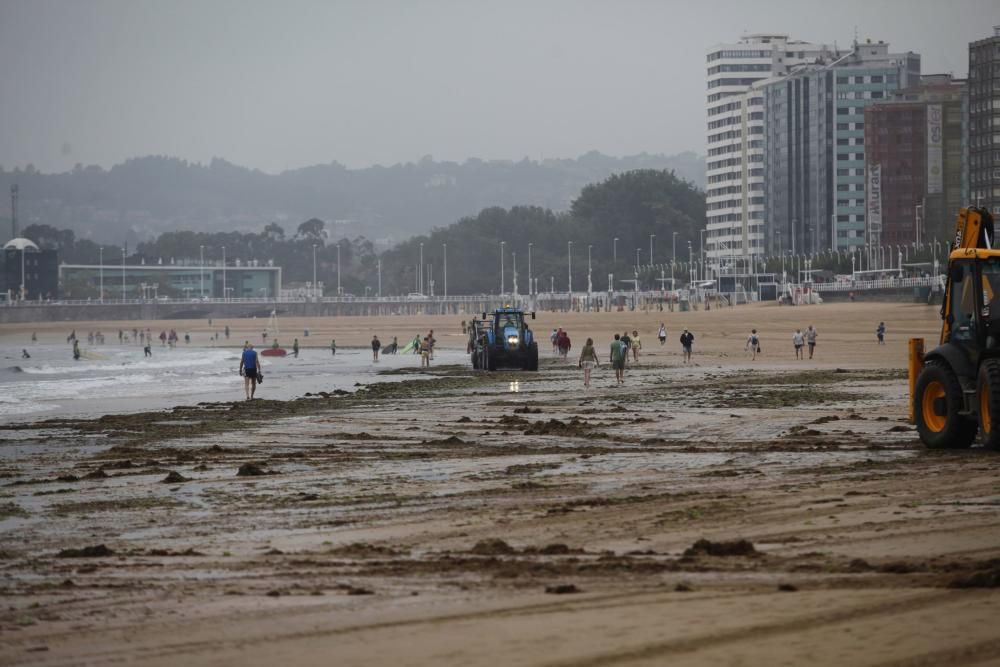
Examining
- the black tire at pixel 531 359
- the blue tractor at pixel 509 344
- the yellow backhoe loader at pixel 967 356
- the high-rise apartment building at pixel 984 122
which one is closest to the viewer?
the yellow backhoe loader at pixel 967 356

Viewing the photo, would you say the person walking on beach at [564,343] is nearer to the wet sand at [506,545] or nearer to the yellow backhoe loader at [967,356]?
the wet sand at [506,545]

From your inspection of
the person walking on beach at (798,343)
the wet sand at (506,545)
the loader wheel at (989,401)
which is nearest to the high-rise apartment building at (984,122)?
the person walking on beach at (798,343)

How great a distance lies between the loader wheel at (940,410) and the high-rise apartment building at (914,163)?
5563 inches

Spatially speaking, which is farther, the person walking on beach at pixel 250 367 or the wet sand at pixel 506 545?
the person walking on beach at pixel 250 367

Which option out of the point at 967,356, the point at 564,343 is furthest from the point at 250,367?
the point at 564,343

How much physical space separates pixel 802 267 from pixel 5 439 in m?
140

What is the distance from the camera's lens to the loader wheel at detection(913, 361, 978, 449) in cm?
1727

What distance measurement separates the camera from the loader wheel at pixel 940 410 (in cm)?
1727

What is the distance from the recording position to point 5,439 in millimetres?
23844

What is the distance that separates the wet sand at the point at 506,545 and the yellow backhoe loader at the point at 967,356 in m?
0.47

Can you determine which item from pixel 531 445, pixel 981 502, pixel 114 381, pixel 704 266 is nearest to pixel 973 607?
pixel 981 502

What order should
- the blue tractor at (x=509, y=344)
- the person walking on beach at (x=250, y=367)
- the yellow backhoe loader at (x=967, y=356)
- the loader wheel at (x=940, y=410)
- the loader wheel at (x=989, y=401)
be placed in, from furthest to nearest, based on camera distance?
the blue tractor at (x=509, y=344) → the person walking on beach at (x=250, y=367) → the loader wheel at (x=940, y=410) → the yellow backhoe loader at (x=967, y=356) → the loader wheel at (x=989, y=401)

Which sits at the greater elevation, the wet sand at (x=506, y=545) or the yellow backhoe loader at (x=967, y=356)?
the yellow backhoe loader at (x=967, y=356)

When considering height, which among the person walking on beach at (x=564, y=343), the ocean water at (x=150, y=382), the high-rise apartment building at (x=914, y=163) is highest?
the high-rise apartment building at (x=914, y=163)
